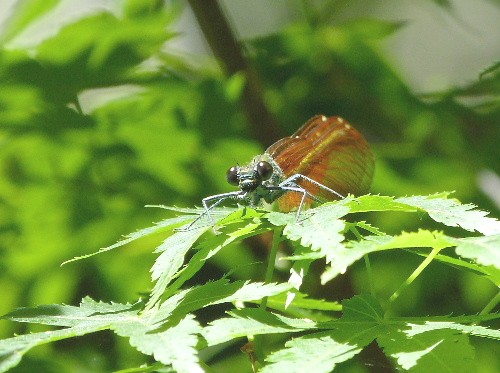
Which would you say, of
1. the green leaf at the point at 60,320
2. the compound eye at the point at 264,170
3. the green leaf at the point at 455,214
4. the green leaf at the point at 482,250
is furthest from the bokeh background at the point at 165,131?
the green leaf at the point at 482,250

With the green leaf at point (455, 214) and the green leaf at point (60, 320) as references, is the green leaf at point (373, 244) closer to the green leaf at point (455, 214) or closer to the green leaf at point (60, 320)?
the green leaf at point (455, 214)

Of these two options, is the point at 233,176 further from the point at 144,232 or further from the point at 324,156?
the point at 144,232

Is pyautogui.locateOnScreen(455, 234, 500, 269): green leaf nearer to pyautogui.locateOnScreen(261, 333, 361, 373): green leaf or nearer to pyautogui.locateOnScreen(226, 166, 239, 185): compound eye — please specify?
pyautogui.locateOnScreen(261, 333, 361, 373): green leaf

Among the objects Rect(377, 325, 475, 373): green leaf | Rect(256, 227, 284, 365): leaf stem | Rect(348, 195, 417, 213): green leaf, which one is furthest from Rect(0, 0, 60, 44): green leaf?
Rect(377, 325, 475, 373): green leaf

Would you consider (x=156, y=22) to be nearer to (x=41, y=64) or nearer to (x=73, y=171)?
(x=41, y=64)

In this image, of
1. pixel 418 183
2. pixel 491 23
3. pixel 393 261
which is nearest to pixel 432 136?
pixel 418 183

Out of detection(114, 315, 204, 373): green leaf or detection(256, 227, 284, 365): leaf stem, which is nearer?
detection(114, 315, 204, 373): green leaf
